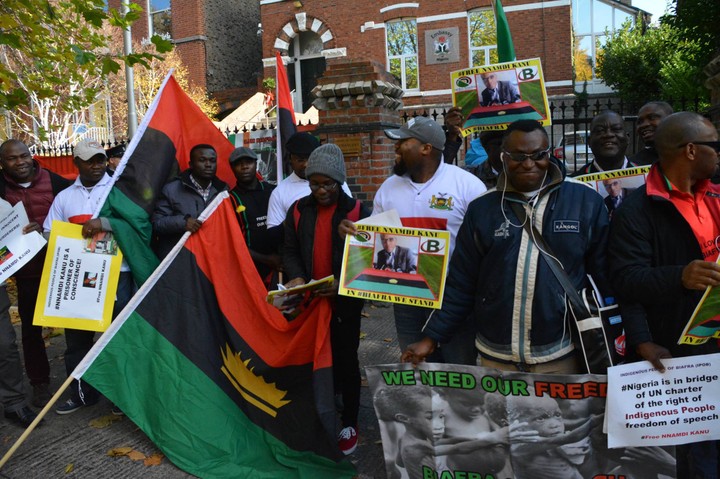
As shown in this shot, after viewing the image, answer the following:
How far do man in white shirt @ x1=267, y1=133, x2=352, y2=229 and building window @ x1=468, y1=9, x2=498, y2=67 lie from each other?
1735 centimetres

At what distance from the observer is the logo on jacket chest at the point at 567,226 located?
267 cm

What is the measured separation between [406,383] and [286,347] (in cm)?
119

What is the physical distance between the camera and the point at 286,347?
13.0 ft

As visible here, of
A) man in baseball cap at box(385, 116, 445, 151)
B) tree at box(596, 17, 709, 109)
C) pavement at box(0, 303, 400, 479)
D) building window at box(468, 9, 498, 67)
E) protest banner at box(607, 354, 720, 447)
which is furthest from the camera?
building window at box(468, 9, 498, 67)

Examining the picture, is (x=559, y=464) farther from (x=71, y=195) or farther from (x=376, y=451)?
(x=71, y=195)

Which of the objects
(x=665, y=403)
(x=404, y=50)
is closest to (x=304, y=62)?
(x=404, y=50)

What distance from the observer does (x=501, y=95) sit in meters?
4.09

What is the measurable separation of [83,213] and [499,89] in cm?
325

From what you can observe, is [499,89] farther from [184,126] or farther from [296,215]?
[184,126]

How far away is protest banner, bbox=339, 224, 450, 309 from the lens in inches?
123

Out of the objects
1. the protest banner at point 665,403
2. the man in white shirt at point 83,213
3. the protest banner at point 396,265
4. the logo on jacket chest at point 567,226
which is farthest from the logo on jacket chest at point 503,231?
the man in white shirt at point 83,213

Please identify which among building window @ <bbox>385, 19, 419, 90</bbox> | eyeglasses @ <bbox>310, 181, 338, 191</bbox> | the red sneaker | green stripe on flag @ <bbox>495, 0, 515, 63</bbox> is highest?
building window @ <bbox>385, 19, 419, 90</bbox>

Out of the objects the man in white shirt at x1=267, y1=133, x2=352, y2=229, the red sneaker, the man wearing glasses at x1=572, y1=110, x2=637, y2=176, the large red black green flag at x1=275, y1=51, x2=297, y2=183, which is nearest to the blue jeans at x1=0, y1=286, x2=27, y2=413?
the man in white shirt at x1=267, y1=133, x2=352, y2=229

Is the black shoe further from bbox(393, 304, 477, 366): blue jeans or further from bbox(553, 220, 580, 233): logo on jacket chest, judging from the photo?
bbox(553, 220, 580, 233): logo on jacket chest
